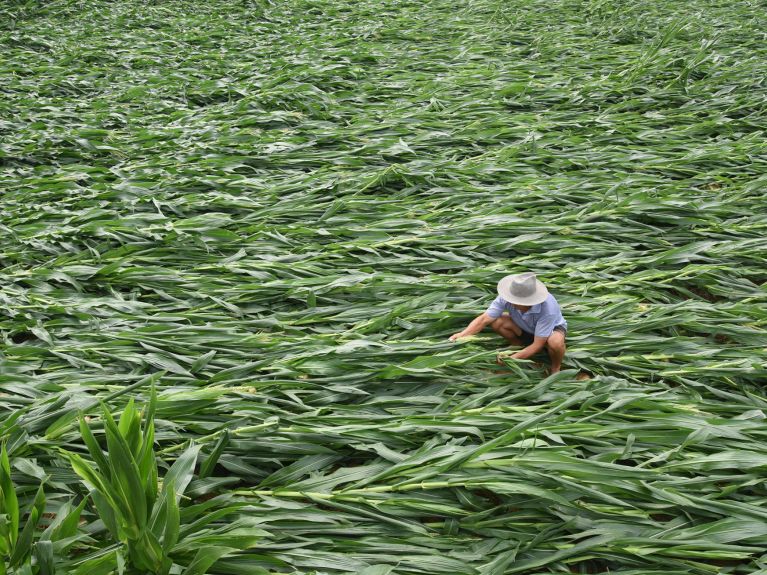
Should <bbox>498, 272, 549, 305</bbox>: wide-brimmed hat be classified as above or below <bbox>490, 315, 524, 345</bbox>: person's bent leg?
above

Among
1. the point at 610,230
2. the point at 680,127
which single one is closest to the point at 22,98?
the point at 610,230

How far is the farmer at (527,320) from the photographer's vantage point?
2.71 metres

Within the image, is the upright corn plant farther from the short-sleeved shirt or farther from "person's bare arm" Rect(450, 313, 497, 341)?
the short-sleeved shirt

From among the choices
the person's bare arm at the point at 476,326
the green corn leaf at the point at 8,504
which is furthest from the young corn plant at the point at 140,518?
the person's bare arm at the point at 476,326

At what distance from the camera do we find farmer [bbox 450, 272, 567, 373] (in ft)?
8.89

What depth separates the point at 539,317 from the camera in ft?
8.98

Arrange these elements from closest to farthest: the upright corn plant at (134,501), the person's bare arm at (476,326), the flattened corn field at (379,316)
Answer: the upright corn plant at (134,501)
the flattened corn field at (379,316)
the person's bare arm at (476,326)

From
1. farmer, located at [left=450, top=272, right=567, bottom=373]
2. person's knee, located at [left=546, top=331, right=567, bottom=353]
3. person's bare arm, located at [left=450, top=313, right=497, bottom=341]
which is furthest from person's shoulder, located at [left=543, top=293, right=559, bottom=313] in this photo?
person's bare arm, located at [left=450, top=313, right=497, bottom=341]

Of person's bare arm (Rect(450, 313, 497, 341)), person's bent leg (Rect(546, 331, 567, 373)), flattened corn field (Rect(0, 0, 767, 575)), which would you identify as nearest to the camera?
flattened corn field (Rect(0, 0, 767, 575))

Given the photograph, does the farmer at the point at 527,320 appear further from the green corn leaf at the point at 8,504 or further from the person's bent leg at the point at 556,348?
the green corn leaf at the point at 8,504

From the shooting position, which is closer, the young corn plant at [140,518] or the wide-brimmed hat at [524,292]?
the young corn plant at [140,518]

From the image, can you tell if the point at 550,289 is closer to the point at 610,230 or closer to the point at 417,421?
the point at 610,230

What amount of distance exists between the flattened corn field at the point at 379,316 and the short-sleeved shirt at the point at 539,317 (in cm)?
15

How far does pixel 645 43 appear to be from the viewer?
7469mm
